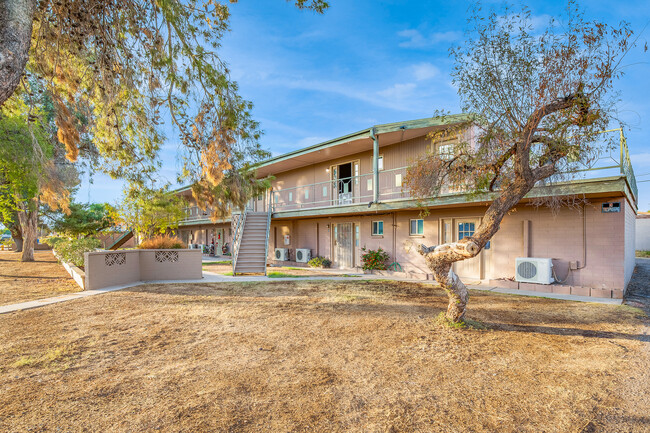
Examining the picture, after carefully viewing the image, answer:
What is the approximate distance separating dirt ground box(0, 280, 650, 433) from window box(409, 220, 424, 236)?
5795 mm

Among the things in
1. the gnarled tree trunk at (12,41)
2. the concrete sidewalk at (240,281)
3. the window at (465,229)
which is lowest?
the concrete sidewalk at (240,281)

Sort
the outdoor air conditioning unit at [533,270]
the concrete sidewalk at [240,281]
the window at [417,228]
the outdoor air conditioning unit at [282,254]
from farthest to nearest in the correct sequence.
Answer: the outdoor air conditioning unit at [282,254], the window at [417,228], the outdoor air conditioning unit at [533,270], the concrete sidewalk at [240,281]

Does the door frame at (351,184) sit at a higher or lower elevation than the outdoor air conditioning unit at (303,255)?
higher

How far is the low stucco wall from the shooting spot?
10.4m

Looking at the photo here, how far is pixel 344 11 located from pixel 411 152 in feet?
22.9

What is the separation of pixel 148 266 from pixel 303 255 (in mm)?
7627

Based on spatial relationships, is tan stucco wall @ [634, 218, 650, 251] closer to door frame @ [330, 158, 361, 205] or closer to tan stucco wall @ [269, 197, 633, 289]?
tan stucco wall @ [269, 197, 633, 289]

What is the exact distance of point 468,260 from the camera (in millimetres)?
11594

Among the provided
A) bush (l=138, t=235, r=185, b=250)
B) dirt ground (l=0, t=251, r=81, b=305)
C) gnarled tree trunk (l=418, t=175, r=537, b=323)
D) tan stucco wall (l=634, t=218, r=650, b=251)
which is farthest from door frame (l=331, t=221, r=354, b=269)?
tan stucco wall (l=634, t=218, r=650, b=251)

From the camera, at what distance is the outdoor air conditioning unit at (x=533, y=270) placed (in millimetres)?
9484

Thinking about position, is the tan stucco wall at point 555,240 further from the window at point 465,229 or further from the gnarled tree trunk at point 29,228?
the gnarled tree trunk at point 29,228

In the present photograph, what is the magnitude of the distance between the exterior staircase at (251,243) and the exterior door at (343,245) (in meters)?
3.54

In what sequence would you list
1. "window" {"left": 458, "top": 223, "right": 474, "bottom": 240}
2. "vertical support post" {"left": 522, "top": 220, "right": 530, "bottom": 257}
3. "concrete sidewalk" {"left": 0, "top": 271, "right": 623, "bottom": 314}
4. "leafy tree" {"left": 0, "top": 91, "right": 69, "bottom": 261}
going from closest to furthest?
"concrete sidewalk" {"left": 0, "top": 271, "right": 623, "bottom": 314}, "vertical support post" {"left": 522, "top": 220, "right": 530, "bottom": 257}, "leafy tree" {"left": 0, "top": 91, "right": 69, "bottom": 261}, "window" {"left": 458, "top": 223, "right": 474, "bottom": 240}

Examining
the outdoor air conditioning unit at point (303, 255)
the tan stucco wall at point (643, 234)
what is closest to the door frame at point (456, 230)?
the outdoor air conditioning unit at point (303, 255)
